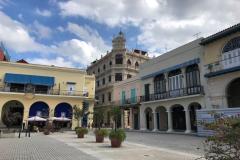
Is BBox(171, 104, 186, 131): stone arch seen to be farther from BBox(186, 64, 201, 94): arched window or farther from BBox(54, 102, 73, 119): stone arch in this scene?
BBox(54, 102, 73, 119): stone arch

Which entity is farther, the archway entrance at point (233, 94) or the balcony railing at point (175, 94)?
the balcony railing at point (175, 94)

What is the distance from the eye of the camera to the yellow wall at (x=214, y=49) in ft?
71.3

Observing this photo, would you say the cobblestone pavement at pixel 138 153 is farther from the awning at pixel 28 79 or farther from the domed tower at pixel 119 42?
the domed tower at pixel 119 42

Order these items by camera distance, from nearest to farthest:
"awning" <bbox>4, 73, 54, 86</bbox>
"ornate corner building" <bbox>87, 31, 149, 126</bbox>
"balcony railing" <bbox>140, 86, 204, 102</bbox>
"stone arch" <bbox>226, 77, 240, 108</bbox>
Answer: "stone arch" <bbox>226, 77, 240, 108</bbox> < "balcony railing" <bbox>140, 86, 204, 102</bbox> < "awning" <bbox>4, 73, 54, 86</bbox> < "ornate corner building" <bbox>87, 31, 149, 126</bbox>

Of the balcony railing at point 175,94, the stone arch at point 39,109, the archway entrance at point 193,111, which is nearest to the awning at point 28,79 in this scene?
the stone arch at point 39,109

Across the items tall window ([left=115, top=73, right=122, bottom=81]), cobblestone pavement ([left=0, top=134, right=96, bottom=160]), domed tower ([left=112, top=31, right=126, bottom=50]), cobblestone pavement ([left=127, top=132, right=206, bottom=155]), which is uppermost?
domed tower ([left=112, top=31, right=126, bottom=50])

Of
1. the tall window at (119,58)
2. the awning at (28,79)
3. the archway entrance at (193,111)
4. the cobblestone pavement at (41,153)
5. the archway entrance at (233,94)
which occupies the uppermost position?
the tall window at (119,58)

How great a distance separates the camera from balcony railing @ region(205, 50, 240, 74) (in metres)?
20.6

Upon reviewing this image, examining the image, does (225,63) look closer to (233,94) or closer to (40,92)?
(233,94)

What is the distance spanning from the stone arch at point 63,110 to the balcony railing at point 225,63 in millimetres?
21611

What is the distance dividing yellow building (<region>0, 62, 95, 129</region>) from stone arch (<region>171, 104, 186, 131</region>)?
12.1 metres

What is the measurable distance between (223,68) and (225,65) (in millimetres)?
324

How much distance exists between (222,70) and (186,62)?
5060 millimetres

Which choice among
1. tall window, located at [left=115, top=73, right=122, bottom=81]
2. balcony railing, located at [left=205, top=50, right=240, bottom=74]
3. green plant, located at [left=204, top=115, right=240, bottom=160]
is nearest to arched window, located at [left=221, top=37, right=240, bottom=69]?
balcony railing, located at [left=205, top=50, right=240, bottom=74]
